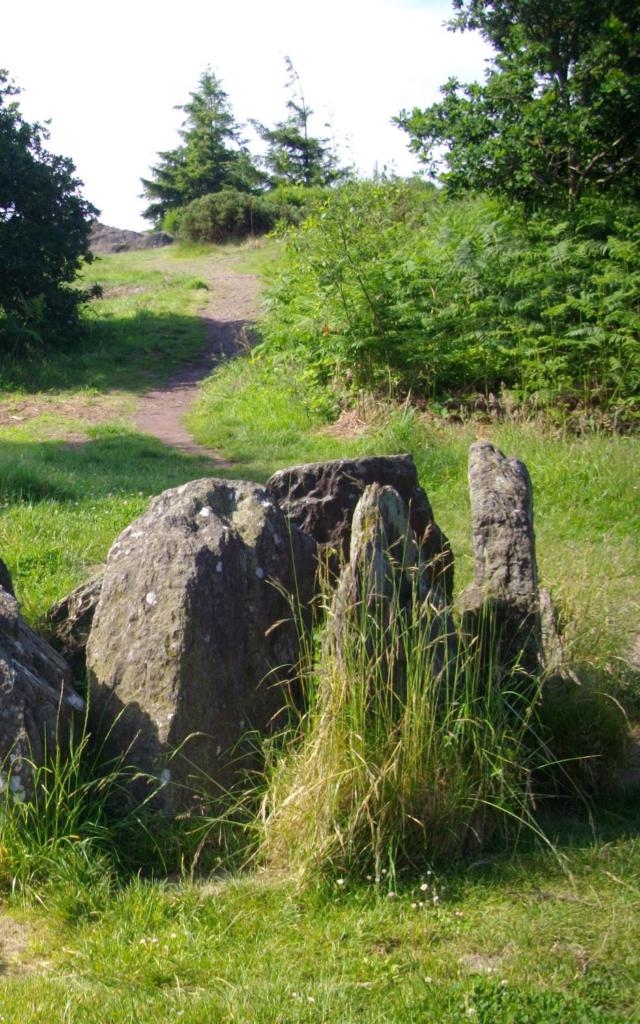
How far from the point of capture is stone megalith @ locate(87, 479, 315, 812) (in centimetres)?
419

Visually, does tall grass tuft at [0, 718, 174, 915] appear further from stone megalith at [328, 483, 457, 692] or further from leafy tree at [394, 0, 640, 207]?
leafy tree at [394, 0, 640, 207]

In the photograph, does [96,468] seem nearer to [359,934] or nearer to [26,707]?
[26,707]

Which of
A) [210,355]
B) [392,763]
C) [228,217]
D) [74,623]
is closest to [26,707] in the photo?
[74,623]

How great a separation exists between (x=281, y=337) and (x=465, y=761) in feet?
42.4

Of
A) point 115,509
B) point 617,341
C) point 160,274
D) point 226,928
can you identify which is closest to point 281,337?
point 617,341

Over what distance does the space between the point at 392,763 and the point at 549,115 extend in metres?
11.3

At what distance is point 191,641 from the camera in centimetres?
424

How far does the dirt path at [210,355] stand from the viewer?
1457cm

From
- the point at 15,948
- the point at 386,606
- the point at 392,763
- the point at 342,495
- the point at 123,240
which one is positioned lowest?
the point at 15,948

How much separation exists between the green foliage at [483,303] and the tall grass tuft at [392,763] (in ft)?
26.5

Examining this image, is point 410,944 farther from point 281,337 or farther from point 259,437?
point 281,337

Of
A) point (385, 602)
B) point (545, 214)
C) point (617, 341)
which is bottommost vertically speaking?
point (385, 602)

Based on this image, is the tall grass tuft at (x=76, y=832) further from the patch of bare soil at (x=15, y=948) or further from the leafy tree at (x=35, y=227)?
the leafy tree at (x=35, y=227)

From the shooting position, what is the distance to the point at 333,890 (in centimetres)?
371
